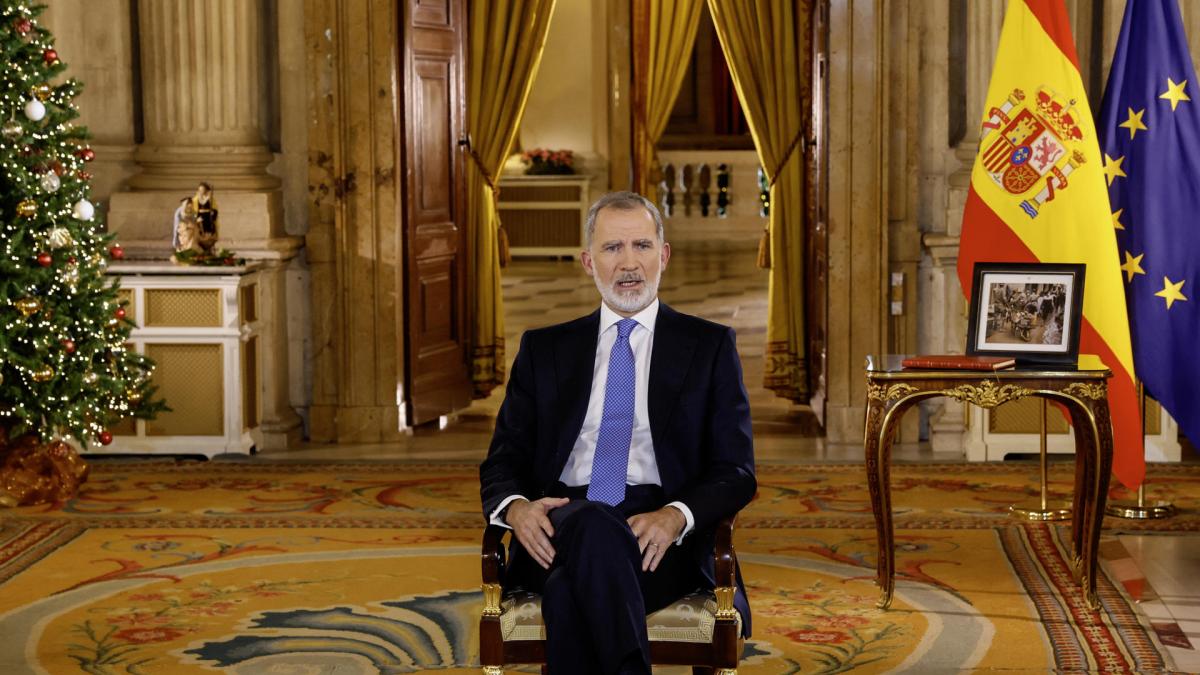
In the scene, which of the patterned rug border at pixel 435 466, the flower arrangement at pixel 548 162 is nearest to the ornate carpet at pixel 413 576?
the patterned rug border at pixel 435 466

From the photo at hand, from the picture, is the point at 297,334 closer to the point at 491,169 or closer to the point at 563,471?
the point at 491,169

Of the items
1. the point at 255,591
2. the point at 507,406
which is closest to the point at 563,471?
the point at 507,406

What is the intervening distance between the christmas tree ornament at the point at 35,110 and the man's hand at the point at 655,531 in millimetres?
4287

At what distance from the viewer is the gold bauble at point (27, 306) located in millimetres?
7020

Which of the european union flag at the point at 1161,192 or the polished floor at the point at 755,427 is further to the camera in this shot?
the european union flag at the point at 1161,192

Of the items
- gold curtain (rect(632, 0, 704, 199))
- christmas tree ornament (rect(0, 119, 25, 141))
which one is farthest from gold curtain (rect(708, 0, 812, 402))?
gold curtain (rect(632, 0, 704, 199))

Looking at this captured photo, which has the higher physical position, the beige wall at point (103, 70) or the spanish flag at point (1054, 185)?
the beige wall at point (103, 70)

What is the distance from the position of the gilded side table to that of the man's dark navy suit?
1.39m

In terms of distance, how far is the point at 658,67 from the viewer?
1363cm

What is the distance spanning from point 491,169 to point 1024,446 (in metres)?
3.25

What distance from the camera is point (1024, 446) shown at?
7.94 meters

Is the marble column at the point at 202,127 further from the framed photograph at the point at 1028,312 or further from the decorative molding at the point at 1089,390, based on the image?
the decorative molding at the point at 1089,390

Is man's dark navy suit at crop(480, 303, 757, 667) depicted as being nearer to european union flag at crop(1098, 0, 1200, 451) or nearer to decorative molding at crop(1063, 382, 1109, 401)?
decorative molding at crop(1063, 382, 1109, 401)

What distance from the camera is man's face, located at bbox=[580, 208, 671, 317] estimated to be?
153 inches
